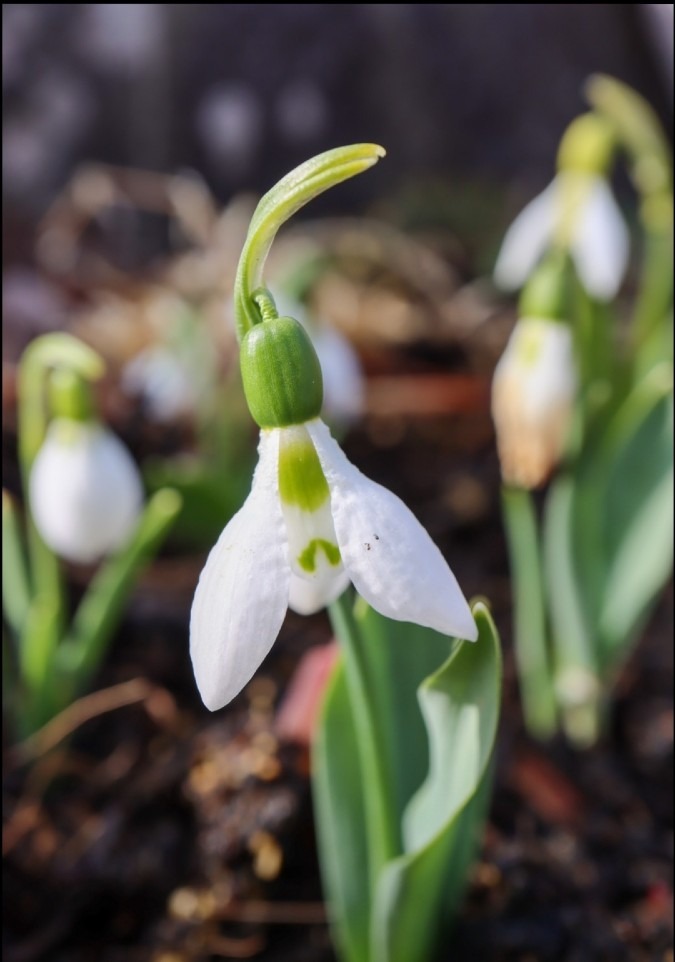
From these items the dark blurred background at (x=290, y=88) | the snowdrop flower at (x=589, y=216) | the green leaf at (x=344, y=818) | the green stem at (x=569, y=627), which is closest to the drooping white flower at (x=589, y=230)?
the snowdrop flower at (x=589, y=216)

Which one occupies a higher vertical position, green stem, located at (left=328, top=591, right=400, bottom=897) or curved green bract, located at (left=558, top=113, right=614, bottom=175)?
curved green bract, located at (left=558, top=113, right=614, bottom=175)

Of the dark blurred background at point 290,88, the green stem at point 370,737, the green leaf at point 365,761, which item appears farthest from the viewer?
the dark blurred background at point 290,88

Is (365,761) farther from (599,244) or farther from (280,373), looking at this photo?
(599,244)

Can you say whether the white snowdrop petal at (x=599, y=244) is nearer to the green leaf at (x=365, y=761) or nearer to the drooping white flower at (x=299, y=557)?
the green leaf at (x=365, y=761)

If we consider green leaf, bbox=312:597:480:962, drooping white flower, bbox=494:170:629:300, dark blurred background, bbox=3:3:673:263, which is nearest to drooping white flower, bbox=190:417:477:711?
green leaf, bbox=312:597:480:962

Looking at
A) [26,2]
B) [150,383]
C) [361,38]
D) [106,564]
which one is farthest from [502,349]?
[26,2]

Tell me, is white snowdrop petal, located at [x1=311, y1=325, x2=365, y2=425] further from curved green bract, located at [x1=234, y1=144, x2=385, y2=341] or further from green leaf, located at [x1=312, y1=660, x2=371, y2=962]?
curved green bract, located at [x1=234, y1=144, x2=385, y2=341]
